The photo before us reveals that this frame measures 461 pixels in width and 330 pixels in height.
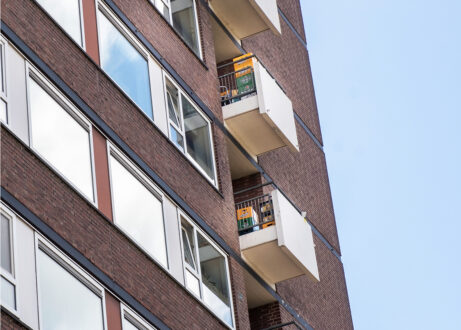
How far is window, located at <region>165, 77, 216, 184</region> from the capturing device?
21078 millimetres

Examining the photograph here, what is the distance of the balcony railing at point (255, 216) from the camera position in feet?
75.6

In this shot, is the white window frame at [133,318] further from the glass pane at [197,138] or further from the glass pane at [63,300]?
the glass pane at [197,138]

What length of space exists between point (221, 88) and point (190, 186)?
516cm

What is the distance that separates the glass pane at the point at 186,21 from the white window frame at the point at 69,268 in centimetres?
816

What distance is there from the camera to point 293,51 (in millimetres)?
31500


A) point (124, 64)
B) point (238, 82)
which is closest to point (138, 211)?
point (124, 64)

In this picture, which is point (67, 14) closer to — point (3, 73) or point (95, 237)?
point (3, 73)

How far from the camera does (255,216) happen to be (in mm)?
23234

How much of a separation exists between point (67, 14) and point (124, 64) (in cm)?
192

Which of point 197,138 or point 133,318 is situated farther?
point 197,138

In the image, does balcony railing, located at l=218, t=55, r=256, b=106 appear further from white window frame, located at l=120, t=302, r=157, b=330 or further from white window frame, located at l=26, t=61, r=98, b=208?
white window frame, located at l=120, t=302, r=157, b=330

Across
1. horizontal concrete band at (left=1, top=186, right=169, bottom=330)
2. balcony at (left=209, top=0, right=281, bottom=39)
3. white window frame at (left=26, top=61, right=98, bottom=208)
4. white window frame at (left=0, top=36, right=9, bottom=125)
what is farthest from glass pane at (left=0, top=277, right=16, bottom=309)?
balcony at (left=209, top=0, right=281, bottom=39)

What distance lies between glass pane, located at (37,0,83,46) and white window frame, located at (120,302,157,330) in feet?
14.4

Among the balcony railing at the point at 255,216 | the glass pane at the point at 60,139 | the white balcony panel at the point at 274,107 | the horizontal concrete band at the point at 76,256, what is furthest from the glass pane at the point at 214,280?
the white balcony panel at the point at 274,107
